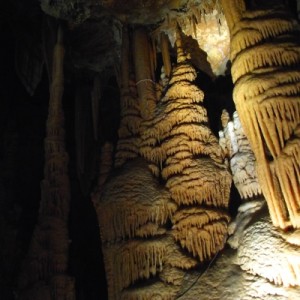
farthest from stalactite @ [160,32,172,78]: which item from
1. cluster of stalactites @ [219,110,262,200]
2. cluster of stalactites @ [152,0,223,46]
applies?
cluster of stalactites @ [219,110,262,200]

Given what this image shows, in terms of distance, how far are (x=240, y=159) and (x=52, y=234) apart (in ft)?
14.3

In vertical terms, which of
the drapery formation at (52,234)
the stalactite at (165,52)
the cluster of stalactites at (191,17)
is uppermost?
the cluster of stalactites at (191,17)

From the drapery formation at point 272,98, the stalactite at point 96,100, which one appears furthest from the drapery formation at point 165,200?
the stalactite at point 96,100

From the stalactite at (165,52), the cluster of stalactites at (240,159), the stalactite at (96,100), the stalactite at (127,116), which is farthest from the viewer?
the stalactite at (96,100)

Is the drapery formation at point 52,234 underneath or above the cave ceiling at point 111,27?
underneath

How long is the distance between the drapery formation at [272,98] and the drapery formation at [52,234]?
14.9ft

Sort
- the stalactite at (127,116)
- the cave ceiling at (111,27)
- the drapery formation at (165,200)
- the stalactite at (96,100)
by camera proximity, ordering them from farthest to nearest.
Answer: the stalactite at (96,100) → the cave ceiling at (111,27) → the stalactite at (127,116) → the drapery formation at (165,200)

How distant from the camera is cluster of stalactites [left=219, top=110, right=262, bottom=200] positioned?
805cm

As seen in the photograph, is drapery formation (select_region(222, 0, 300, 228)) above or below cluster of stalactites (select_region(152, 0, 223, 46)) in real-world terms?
below

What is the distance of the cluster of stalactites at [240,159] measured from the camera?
317 inches

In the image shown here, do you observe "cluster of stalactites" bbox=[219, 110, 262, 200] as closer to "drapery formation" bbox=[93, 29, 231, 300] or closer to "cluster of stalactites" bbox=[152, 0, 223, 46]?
"drapery formation" bbox=[93, 29, 231, 300]

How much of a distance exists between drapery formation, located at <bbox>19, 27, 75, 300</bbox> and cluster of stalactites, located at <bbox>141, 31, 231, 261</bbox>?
2152mm

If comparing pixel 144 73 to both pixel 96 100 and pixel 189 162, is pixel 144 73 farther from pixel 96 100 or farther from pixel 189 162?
pixel 189 162

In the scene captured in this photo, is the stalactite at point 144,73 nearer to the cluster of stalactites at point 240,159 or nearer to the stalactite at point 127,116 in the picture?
the stalactite at point 127,116
